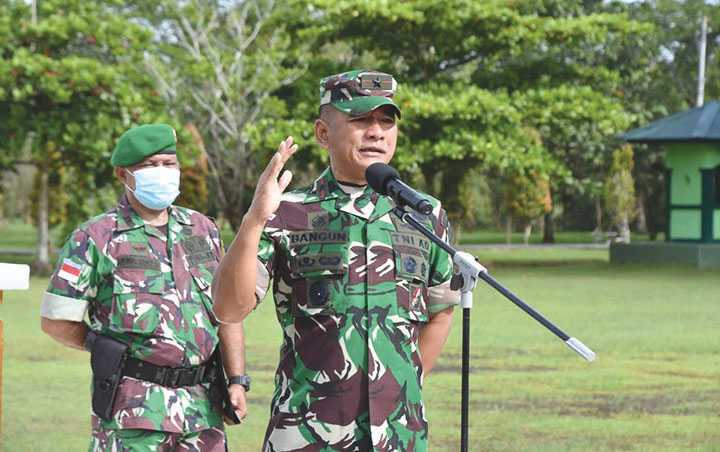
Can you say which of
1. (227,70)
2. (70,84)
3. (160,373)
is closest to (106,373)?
(160,373)

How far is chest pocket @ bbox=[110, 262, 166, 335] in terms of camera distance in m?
4.37

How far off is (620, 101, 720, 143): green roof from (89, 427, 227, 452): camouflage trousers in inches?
1043

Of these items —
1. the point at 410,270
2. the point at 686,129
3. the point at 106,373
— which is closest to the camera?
the point at 410,270

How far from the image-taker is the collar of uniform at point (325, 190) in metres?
3.32

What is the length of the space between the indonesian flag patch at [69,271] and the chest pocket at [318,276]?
4.47 ft

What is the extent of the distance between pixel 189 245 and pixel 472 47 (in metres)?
24.0

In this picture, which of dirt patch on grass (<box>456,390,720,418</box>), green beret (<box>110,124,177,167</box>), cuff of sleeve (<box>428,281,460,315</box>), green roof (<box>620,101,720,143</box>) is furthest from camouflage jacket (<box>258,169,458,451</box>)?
green roof (<box>620,101,720,143</box>)

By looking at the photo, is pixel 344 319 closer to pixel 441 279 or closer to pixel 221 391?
pixel 441 279

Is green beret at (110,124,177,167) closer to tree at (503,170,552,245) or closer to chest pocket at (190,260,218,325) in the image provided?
chest pocket at (190,260,218,325)

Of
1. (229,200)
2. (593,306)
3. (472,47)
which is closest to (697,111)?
(472,47)

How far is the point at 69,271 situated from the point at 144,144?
0.57 meters

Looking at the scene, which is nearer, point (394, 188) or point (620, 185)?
point (394, 188)

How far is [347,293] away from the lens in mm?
3256

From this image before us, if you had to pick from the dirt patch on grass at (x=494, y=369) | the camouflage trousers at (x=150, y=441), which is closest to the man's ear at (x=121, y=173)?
the camouflage trousers at (x=150, y=441)
